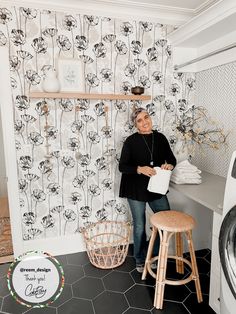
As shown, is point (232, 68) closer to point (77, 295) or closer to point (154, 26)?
point (154, 26)

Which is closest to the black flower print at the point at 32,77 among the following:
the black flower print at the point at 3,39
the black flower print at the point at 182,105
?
the black flower print at the point at 3,39

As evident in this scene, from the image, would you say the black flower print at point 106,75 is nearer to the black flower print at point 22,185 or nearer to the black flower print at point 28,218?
the black flower print at point 22,185

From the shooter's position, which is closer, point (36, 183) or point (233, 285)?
point (233, 285)

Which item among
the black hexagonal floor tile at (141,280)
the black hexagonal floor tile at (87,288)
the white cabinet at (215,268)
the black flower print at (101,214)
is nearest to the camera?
the white cabinet at (215,268)

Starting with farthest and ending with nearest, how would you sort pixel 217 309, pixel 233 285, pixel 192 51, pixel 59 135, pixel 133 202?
pixel 192 51 → pixel 59 135 → pixel 133 202 → pixel 217 309 → pixel 233 285

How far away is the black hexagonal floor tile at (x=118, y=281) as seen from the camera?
2048 millimetres

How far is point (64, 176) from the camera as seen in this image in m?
2.46

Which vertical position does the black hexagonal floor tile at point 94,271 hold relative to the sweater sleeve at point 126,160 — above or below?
below

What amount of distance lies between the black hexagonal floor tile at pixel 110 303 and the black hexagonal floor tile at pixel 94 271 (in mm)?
231

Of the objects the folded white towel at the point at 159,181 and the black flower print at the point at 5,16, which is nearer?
the folded white towel at the point at 159,181

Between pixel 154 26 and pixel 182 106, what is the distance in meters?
0.81

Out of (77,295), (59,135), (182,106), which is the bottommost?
(77,295)

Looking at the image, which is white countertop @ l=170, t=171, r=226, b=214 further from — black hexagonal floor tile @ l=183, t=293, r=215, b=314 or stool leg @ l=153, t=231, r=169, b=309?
black hexagonal floor tile @ l=183, t=293, r=215, b=314

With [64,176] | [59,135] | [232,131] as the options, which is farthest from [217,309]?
[59,135]
